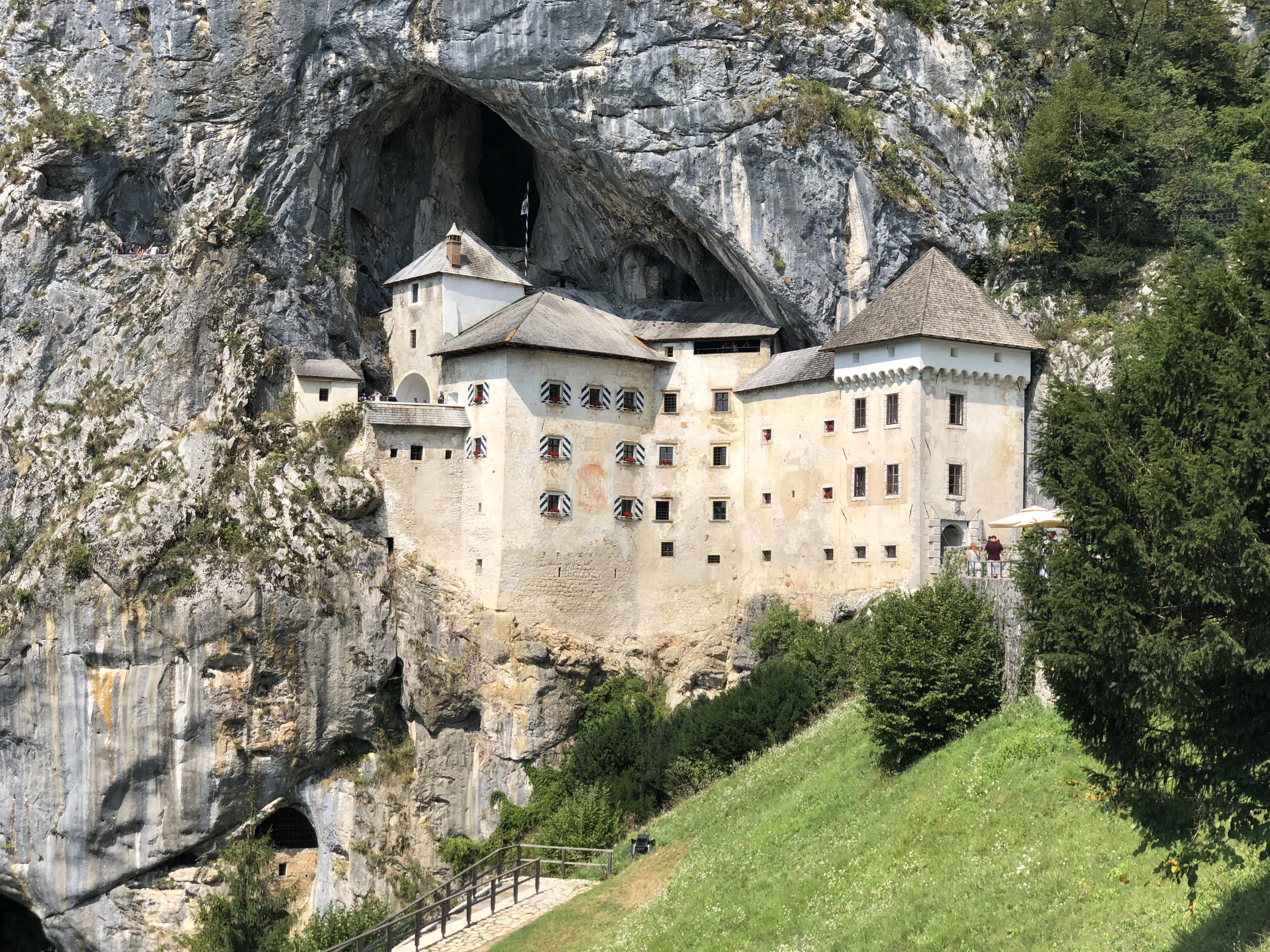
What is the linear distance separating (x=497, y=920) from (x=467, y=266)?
31.3 m

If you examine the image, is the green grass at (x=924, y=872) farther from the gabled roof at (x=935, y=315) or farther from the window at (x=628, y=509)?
the window at (x=628, y=509)

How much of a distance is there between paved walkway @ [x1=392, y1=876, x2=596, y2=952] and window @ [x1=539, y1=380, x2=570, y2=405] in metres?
21.6

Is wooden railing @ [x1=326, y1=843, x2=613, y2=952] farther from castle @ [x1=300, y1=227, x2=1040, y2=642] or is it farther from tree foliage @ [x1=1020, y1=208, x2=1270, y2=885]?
tree foliage @ [x1=1020, y1=208, x2=1270, y2=885]

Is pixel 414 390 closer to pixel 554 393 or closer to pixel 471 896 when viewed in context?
pixel 554 393

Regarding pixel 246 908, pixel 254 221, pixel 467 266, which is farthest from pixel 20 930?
pixel 467 266

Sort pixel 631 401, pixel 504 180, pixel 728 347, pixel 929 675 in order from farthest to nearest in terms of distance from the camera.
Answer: pixel 504 180 → pixel 728 347 → pixel 631 401 → pixel 929 675

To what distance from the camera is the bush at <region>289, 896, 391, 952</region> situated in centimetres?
4797

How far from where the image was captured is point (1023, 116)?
56812 mm

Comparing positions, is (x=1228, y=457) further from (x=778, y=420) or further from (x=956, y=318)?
(x=778, y=420)

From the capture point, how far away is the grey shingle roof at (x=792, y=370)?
53.0 metres

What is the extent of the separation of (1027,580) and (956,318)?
93.2 ft

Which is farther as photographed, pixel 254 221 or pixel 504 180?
pixel 504 180

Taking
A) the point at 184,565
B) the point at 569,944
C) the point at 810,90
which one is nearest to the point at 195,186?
the point at 184,565

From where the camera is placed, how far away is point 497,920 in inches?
1393
